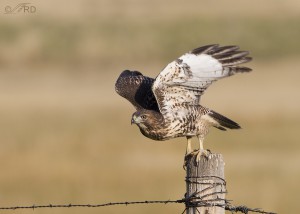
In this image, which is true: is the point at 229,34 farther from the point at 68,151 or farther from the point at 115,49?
the point at 68,151

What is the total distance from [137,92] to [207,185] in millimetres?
2567

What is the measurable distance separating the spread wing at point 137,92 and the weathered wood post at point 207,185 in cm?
247

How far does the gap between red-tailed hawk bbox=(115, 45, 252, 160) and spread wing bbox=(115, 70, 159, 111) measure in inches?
7.8

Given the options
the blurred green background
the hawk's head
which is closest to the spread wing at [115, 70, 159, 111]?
the hawk's head

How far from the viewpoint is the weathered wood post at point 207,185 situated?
623 cm

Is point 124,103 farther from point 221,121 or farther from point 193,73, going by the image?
point 193,73

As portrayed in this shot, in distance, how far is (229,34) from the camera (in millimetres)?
34938

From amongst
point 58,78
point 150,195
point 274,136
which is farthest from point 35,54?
point 150,195

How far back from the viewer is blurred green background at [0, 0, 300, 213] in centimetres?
1358

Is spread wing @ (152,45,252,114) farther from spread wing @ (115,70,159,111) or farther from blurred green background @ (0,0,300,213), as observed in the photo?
blurred green background @ (0,0,300,213)

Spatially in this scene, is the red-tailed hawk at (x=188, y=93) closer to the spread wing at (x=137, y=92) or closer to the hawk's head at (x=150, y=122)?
the hawk's head at (x=150, y=122)

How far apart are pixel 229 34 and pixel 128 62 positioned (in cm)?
411

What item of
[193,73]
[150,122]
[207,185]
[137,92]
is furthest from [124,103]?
[207,185]

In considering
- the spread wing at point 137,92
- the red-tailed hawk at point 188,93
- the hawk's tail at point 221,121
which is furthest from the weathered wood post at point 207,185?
the spread wing at point 137,92
